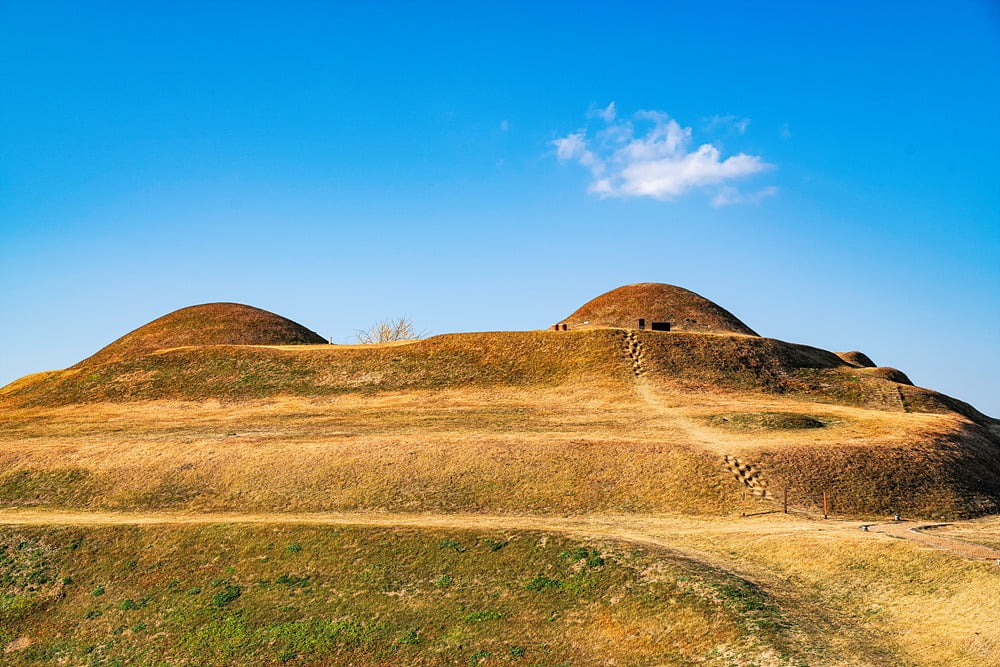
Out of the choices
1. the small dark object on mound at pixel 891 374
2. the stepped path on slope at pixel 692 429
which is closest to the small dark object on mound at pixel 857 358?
the small dark object on mound at pixel 891 374

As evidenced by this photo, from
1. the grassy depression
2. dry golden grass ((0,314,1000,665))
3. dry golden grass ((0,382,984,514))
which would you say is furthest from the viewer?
dry golden grass ((0,382,984,514))

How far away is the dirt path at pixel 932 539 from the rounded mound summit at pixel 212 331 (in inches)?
2909

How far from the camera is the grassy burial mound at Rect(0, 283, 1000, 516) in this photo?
4075 cm

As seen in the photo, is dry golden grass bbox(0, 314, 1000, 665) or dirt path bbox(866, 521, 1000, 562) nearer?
dry golden grass bbox(0, 314, 1000, 665)

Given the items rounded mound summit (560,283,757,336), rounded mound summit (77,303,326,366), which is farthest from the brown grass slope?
rounded mound summit (77,303,326,366)

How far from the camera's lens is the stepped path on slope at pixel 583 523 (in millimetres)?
31875

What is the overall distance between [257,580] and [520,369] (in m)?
37.7

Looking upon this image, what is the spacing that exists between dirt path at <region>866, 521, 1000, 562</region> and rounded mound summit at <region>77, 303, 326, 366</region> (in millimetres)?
73892

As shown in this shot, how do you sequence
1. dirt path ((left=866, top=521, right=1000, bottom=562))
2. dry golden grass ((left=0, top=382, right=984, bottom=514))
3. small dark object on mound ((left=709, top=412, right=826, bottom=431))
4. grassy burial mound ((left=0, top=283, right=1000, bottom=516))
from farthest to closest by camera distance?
small dark object on mound ((left=709, top=412, right=826, bottom=431))
grassy burial mound ((left=0, top=283, right=1000, bottom=516))
dry golden grass ((left=0, top=382, right=984, bottom=514))
dirt path ((left=866, top=521, right=1000, bottom=562))

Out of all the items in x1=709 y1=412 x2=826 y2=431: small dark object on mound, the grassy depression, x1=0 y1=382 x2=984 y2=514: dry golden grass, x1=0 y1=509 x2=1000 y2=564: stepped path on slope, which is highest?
x1=709 y1=412 x2=826 y2=431: small dark object on mound

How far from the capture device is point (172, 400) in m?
64.1

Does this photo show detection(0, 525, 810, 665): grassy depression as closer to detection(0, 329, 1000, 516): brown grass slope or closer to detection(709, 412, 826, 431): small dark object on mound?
detection(0, 329, 1000, 516): brown grass slope

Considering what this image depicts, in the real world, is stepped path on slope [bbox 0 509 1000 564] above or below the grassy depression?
above

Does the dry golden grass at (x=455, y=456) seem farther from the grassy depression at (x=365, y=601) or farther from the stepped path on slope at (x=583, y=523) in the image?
the grassy depression at (x=365, y=601)
